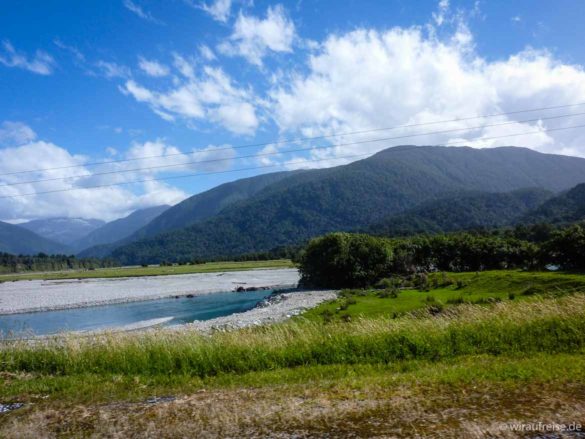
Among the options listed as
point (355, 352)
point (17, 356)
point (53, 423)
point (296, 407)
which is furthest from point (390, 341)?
point (17, 356)

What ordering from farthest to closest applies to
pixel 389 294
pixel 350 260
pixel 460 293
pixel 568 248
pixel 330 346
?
pixel 350 260, pixel 568 248, pixel 389 294, pixel 460 293, pixel 330 346

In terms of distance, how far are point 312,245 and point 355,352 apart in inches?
2445

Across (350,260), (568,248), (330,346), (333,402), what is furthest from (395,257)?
(333,402)

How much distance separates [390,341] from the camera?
12.0 meters

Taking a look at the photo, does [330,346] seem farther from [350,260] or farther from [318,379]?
[350,260]

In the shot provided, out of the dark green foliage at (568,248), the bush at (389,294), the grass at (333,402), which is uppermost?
the grass at (333,402)

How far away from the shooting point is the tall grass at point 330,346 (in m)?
11.5

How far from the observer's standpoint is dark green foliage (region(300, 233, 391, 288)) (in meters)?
69.1

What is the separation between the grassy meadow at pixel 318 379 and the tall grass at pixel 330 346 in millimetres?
39

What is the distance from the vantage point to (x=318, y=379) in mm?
9969

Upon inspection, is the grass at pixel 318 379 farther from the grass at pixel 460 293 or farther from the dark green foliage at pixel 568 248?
the dark green foliage at pixel 568 248

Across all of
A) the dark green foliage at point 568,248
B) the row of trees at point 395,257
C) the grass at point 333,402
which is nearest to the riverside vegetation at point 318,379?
the grass at point 333,402

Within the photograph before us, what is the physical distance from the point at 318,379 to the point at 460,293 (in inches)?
1398

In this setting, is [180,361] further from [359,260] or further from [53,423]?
[359,260]
